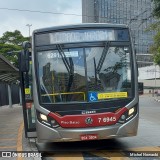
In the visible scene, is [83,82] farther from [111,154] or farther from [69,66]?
[111,154]

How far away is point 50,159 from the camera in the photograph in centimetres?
953

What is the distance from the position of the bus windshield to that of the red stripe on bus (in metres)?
0.39

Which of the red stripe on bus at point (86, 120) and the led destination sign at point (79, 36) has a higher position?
the led destination sign at point (79, 36)

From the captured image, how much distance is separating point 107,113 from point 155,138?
9.96ft

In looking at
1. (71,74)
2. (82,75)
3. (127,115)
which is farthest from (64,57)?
(127,115)

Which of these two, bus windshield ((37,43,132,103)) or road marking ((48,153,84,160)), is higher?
bus windshield ((37,43,132,103))

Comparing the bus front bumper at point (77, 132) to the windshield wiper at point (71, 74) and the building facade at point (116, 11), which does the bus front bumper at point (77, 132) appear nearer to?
the windshield wiper at point (71, 74)

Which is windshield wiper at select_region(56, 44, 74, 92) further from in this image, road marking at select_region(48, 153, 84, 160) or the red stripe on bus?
road marking at select_region(48, 153, 84, 160)

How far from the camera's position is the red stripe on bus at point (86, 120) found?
9702 millimetres

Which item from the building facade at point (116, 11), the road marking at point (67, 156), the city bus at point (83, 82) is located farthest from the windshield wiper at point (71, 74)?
the building facade at point (116, 11)

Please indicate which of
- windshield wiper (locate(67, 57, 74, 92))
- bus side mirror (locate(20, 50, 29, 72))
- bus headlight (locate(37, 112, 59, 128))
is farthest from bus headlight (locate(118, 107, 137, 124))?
bus side mirror (locate(20, 50, 29, 72))

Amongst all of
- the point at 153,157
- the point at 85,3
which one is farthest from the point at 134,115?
the point at 85,3

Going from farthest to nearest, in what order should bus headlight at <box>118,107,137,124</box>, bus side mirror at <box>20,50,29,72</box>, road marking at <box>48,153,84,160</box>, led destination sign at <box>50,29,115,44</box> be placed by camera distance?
led destination sign at <box>50,29,115,44</box> < bus side mirror at <box>20,50,29,72</box> < bus headlight at <box>118,107,137,124</box> < road marking at <box>48,153,84,160</box>

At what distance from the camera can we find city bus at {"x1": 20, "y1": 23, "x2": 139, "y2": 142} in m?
9.76
